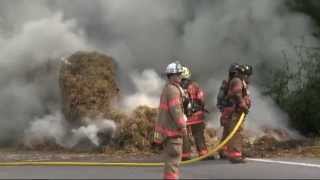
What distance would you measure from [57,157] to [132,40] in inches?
215

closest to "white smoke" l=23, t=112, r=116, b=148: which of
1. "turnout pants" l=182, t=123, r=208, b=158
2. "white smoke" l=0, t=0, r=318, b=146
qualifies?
"white smoke" l=0, t=0, r=318, b=146

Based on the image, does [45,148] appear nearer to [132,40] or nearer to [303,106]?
[132,40]

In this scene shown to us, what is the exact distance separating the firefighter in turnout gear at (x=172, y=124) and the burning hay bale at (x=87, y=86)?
21.0 feet

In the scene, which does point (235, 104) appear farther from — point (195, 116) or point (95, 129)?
point (95, 129)

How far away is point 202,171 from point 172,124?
1.86m

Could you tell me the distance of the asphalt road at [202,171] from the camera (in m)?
11.8

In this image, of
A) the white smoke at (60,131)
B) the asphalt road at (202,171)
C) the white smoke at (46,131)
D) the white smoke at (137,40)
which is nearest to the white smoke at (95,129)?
the white smoke at (60,131)

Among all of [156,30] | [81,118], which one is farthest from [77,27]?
[81,118]

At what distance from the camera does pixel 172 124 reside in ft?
34.8

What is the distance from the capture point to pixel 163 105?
10.6 meters

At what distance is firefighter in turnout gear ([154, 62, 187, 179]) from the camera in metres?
10.5

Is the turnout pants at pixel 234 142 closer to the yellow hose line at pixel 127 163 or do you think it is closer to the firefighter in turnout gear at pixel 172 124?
the yellow hose line at pixel 127 163

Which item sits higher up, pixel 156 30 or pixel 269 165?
pixel 156 30

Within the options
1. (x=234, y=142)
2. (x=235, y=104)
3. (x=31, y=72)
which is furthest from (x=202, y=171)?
(x=31, y=72)
